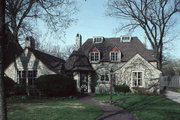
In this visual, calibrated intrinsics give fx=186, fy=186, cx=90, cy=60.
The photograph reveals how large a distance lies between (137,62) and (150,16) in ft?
38.4

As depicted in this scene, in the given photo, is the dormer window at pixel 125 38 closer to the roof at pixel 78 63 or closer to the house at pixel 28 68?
the roof at pixel 78 63

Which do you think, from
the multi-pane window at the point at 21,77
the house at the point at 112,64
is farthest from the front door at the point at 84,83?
the multi-pane window at the point at 21,77

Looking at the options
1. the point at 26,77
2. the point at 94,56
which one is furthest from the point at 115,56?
the point at 26,77

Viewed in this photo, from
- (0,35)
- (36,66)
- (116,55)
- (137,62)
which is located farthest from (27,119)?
(116,55)

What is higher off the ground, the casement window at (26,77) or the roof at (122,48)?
the roof at (122,48)

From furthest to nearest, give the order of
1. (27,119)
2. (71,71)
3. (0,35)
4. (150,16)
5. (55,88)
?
(150,16), (71,71), (55,88), (27,119), (0,35)

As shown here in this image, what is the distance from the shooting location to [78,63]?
85.5 ft

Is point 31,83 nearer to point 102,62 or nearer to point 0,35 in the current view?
point 102,62

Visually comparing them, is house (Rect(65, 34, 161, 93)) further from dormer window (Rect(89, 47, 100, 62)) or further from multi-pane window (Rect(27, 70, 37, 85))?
multi-pane window (Rect(27, 70, 37, 85))

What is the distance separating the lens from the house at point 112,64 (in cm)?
2469

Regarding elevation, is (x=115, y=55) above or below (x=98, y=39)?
below

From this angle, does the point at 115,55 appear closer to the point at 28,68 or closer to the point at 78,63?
Result: the point at 78,63

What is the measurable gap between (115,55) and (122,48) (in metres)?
2.17

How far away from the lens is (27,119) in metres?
9.05
